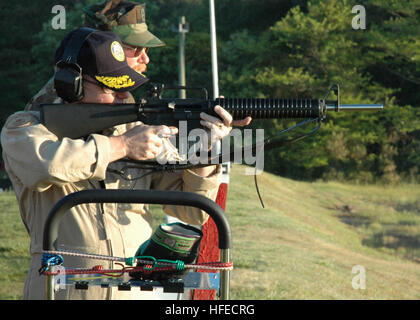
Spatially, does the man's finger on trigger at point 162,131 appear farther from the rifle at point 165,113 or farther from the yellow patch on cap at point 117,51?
the yellow patch on cap at point 117,51

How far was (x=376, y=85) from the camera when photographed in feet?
91.7

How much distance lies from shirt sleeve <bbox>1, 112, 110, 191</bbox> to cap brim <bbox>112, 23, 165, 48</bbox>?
4.80 feet

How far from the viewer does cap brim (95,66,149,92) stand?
2898mm

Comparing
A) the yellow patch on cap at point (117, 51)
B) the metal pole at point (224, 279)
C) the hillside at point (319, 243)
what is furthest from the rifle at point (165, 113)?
the hillside at point (319, 243)

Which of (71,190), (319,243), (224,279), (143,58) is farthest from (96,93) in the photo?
(319,243)

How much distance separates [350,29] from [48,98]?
26376 millimetres

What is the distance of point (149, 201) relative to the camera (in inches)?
78.9

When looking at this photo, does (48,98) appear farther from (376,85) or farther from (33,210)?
(376,85)

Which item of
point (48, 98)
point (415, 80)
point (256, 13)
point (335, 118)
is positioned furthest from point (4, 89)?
point (48, 98)

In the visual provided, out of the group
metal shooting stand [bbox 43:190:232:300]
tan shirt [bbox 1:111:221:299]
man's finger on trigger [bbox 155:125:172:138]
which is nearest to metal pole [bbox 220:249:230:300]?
metal shooting stand [bbox 43:190:232:300]

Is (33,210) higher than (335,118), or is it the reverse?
(33,210)

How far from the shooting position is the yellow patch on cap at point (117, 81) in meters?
2.91

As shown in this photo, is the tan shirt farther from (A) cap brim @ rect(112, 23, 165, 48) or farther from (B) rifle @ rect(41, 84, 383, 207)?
(A) cap brim @ rect(112, 23, 165, 48)

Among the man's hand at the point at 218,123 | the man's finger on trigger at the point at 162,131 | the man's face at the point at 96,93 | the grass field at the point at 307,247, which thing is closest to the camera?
the man's finger on trigger at the point at 162,131
